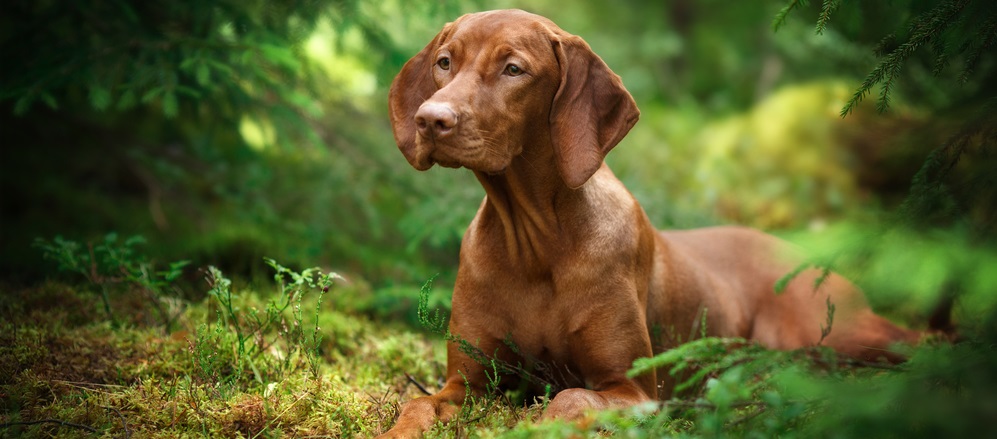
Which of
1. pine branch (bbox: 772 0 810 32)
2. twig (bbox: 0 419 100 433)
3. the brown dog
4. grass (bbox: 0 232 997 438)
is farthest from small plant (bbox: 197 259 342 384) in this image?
pine branch (bbox: 772 0 810 32)

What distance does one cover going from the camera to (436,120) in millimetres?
2832

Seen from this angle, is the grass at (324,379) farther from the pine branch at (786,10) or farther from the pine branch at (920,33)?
the pine branch at (786,10)

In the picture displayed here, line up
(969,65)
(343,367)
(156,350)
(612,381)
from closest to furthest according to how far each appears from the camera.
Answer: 1. (969,65)
2. (612,381)
3. (156,350)
4. (343,367)

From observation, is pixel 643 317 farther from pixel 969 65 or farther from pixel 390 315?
Answer: pixel 390 315

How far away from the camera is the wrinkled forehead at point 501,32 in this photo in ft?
10.2

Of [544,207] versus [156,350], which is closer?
[544,207]

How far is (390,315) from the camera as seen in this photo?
5.49 meters

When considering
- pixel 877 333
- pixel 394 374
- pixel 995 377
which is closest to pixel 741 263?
pixel 877 333

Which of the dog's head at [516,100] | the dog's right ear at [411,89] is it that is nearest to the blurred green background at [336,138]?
the dog's head at [516,100]

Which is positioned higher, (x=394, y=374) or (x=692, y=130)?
(x=692, y=130)

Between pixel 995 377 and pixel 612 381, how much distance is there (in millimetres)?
1624

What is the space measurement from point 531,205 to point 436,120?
2.30 ft

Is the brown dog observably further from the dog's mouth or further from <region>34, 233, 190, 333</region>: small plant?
<region>34, 233, 190, 333</region>: small plant

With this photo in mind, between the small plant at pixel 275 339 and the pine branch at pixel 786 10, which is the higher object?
the pine branch at pixel 786 10
